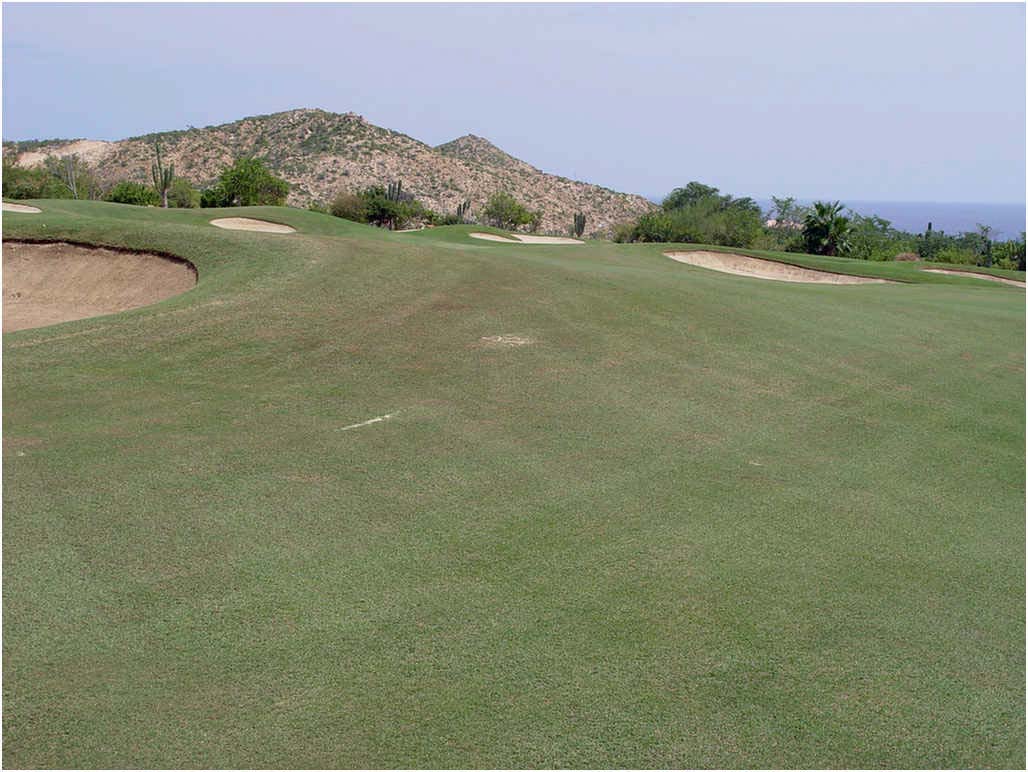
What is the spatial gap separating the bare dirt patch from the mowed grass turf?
196mm

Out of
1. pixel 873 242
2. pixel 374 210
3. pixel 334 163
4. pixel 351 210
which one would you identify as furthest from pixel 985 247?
pixel 334 163

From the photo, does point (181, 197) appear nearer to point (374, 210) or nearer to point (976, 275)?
point (374, 210)

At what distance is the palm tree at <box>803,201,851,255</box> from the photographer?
47312 millimetres

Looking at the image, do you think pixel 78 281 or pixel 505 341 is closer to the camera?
pixel 505 341

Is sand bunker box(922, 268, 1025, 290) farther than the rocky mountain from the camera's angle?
No

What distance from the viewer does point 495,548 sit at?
662 cm

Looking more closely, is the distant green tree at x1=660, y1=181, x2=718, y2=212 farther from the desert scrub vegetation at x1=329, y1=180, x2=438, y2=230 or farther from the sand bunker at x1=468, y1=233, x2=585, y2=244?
the sand bunker at x1=468, y1=233, x2=585, y2=244

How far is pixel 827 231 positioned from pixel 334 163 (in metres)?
60.7

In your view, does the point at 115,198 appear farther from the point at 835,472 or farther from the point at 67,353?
the point at 835,472

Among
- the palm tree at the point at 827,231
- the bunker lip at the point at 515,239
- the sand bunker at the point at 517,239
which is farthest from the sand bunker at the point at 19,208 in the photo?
the palm tree at the point at 827,231

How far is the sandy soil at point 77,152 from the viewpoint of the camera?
99.1 m

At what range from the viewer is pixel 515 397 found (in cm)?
1068

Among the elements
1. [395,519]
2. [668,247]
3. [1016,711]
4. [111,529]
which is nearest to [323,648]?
[395,519]

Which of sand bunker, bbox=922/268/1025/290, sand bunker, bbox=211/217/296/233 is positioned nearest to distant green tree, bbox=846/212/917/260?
sand bunker, bbox=922/268/1025/290
